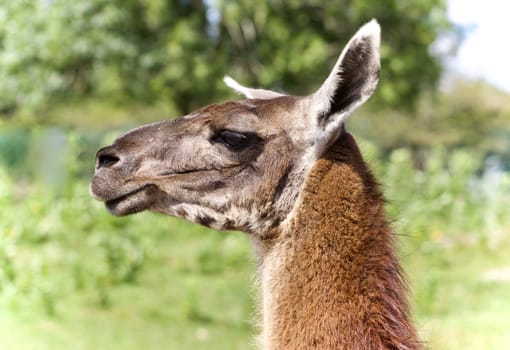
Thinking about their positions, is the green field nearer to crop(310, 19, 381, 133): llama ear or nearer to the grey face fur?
the grey face fur

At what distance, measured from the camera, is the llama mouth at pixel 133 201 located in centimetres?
276

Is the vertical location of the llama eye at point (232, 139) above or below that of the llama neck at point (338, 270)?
above

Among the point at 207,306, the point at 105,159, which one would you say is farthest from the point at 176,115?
the point at 105,159

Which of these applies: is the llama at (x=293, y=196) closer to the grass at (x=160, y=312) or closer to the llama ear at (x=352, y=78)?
the llama ear at (x=352, y=78)

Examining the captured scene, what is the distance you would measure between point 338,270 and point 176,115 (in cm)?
1446

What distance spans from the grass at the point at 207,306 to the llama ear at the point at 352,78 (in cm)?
230

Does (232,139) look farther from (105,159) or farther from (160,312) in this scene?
(160,312)

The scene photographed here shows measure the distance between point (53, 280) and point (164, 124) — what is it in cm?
478

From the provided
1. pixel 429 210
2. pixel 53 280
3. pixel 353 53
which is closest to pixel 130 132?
pixel 353 53

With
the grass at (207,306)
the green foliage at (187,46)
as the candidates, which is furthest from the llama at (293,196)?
the green foliage at (187,46)

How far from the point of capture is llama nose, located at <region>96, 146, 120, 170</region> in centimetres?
273

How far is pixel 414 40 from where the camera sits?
15844mm

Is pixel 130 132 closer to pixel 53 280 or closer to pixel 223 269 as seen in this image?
pixel 53 280

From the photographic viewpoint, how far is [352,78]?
252 cm
